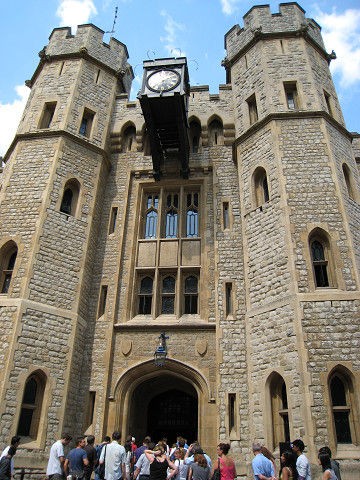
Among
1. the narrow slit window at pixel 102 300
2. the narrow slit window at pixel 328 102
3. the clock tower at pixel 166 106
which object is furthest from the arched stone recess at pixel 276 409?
the narrow slit window at pixel 328 102

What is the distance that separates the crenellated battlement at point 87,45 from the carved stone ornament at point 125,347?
10.8 metres

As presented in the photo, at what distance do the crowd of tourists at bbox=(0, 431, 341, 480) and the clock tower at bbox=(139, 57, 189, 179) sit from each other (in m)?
8.84

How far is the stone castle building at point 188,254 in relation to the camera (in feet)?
30.4

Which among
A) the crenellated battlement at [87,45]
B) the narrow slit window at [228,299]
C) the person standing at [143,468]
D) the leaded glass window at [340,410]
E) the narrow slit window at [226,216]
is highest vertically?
the crenellated battlement at [87,45]

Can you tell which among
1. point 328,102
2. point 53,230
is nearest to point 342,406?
point 53,230

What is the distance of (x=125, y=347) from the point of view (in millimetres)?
11234

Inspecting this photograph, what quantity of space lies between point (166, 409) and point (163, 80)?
33.7 ft

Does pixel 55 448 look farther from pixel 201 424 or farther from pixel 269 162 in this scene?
pixel 269 162

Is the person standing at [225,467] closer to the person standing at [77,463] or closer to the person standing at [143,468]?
the person standing at [143,468]

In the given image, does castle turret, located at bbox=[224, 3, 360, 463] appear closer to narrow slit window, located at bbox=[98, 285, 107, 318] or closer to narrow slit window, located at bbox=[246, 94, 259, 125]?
narrow slit window, located at bbox=[246, 94, 259, 125]

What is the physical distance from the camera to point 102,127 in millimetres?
14617

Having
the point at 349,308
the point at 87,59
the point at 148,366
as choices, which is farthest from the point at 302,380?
the point at 87,59

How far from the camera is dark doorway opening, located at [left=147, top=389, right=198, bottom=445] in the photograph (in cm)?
1234

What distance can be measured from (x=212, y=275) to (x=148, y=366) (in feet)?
10.3
